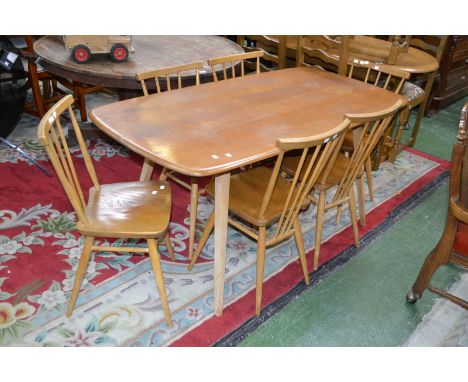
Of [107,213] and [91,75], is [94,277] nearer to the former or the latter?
[107,213]

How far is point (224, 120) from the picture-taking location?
1889 mm

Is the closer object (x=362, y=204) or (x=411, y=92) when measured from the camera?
(x=362, y=204)

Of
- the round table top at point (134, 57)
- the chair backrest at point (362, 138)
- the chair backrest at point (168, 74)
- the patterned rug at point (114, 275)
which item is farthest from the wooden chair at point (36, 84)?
the chair backrest at point (362, 138)

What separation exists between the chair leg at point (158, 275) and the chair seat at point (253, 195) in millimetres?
355

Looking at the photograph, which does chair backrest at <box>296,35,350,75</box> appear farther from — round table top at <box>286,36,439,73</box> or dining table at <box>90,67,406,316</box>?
dining table at <box>90,67,406,316</box>

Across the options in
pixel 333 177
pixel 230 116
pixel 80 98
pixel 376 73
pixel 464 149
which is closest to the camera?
pixel 464 149

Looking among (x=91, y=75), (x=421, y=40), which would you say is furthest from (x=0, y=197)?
(x=421, y=40)

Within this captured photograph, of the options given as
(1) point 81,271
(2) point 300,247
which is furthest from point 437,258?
(1) point 81,271

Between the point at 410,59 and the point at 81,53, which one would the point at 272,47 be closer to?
the point at 410,59

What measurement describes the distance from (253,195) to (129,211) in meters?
0.56

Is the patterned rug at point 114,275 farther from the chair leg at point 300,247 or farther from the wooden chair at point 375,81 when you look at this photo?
the wooden chair at point 375,81

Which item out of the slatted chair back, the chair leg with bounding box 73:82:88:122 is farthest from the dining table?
the chair leg with bounding box 73:82:88:122

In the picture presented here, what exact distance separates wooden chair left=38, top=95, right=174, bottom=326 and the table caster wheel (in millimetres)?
1165

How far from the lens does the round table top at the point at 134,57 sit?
97.8 inches
